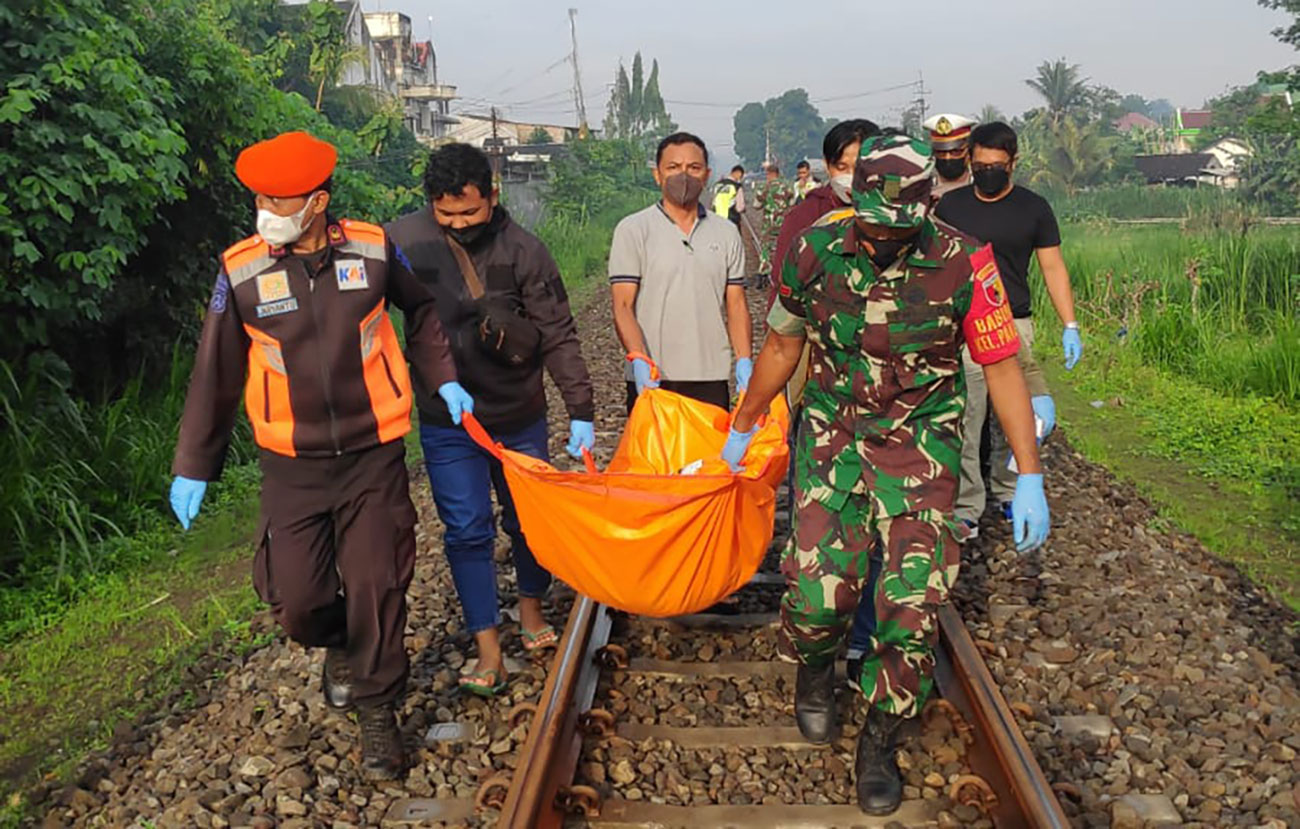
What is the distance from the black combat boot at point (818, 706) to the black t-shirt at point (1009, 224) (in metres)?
2.45

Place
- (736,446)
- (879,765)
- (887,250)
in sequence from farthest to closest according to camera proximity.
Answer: (736,446) < (879,765) < (887,250)

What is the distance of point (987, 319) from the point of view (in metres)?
3.02

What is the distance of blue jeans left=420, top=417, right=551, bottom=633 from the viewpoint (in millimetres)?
3961

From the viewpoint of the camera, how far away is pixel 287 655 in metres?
4.56

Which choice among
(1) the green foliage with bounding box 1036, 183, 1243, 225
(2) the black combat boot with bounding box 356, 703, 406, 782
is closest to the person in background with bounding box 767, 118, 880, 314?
(2) the black combat boot with bounding box 356, 703, 406, 782

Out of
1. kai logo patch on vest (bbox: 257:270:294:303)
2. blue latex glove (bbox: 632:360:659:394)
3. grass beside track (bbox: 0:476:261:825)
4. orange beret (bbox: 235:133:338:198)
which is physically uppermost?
orange beret (bbox: 235:133:338:198)

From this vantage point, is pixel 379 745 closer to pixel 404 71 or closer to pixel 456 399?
pixel 456 399

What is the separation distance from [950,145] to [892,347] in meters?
2.41

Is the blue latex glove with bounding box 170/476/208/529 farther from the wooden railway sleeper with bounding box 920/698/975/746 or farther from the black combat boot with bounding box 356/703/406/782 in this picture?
the wooden railway sleeper with bounding box 920/698/975/746

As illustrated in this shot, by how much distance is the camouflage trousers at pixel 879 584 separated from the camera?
124 inches

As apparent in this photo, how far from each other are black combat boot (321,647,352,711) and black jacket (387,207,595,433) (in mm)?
898

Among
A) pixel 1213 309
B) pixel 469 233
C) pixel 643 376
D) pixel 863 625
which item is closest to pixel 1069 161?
pixel 1213 309

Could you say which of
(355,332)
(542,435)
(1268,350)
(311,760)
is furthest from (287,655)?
(1268,350)

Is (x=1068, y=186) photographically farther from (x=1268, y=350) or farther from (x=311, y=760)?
(x=311, y=760)
